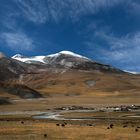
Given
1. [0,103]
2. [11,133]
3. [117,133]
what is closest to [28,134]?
[11,133]

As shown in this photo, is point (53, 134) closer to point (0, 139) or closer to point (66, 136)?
point (66, 136)

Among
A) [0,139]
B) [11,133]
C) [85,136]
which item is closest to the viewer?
[0,139]

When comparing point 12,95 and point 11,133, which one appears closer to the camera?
point 11,133

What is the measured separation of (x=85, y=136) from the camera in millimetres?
41094

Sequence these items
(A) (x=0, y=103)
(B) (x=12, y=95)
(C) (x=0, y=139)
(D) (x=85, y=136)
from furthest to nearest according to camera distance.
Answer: (B) (x=12, y=95), (A) (x=0, y=103), (D) (x=85, y=136), (C) (x=0, y=139)

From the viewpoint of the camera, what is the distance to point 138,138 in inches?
1542

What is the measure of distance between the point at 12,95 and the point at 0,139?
531 ft

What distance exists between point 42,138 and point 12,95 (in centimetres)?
16128

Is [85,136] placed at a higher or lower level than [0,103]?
lower

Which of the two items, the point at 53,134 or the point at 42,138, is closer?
the point at 42,138

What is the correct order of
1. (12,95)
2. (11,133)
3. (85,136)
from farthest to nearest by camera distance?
(12,95), (11,133), (85,136)

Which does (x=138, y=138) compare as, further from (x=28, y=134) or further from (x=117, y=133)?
(x=28, y=134)

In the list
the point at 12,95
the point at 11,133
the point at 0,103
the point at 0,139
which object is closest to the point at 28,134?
the point at 11,133

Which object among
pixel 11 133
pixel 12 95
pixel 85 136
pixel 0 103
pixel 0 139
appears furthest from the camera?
pixel 12 95
